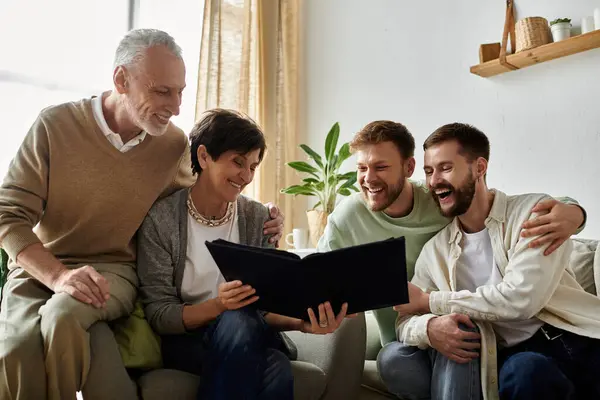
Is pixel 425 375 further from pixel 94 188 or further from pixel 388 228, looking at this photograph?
pixel 94 188

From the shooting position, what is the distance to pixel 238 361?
131 centimetres

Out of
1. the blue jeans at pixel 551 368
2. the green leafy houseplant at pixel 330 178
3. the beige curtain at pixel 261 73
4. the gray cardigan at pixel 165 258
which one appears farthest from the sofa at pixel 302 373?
the beige curtain at pixel 261 73

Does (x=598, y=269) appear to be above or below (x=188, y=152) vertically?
below

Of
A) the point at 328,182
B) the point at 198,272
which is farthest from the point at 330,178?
the point at 198,272

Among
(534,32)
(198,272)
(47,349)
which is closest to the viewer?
(47,349)

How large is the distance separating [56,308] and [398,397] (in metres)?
0.93

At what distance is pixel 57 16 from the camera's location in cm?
270

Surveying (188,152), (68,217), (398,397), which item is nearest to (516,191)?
(398,397)

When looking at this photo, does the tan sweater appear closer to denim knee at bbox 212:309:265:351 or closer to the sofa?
the sofa

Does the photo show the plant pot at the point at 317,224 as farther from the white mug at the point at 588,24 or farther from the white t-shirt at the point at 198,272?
the white mug at the point at 588,24

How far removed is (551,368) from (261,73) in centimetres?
238

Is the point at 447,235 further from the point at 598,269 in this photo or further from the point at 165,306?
the point at 165,306

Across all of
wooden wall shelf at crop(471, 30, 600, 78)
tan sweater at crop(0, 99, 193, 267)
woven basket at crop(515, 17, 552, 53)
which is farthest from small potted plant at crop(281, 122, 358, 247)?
tan sweater at crop(0, 99, 193, 267)

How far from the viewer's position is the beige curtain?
3.06 m
